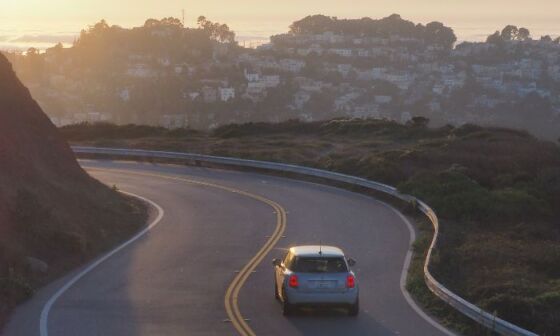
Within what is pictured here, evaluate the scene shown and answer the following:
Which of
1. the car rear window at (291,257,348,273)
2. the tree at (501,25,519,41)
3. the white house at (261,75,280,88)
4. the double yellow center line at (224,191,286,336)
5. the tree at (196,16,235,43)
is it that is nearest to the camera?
the double yellow center line at (224,191,286,336)

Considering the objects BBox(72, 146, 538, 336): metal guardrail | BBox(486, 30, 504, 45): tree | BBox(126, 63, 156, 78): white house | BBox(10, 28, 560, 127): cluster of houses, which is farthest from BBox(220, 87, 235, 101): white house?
BBox(486, 30, 504, 45): tree

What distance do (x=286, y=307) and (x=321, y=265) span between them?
3.38 ft

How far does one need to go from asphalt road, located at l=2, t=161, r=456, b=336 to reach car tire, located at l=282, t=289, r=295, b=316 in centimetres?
17

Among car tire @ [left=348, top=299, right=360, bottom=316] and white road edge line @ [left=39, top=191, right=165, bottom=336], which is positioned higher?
car tire @ [left=348, top=299, right=360, bottom=316]

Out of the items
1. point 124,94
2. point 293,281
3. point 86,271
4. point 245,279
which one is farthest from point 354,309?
point 124,94

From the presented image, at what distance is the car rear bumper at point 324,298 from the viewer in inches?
758

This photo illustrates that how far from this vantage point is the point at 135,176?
47.1 metres

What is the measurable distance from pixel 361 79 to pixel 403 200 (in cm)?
10454

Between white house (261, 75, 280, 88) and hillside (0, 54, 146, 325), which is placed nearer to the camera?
hillside (0, 54, 146, 325)

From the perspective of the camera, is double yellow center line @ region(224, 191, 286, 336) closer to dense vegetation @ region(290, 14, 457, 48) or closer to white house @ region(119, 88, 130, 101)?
white house @ region(119, 88, 130, 101)

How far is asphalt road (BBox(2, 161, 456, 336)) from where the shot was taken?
18.9 metres

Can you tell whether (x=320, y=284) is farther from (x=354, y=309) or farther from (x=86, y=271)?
(x=86, y=271)

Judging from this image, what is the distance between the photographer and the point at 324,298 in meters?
19.3

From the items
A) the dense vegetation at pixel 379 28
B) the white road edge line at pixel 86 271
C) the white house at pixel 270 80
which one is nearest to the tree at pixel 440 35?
the dense vegetation at pixel 379 28
